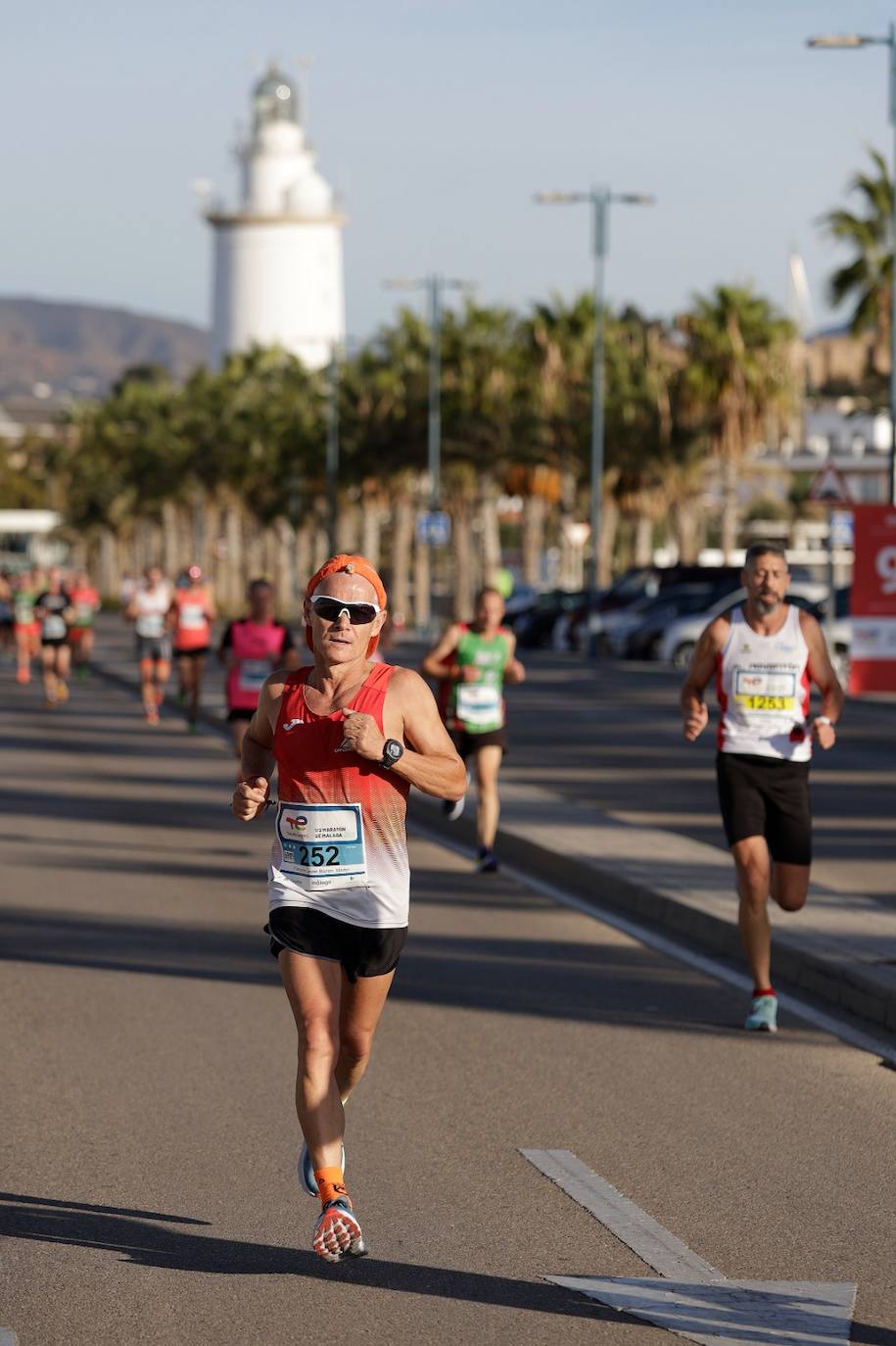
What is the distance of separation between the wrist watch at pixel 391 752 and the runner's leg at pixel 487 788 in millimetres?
8218

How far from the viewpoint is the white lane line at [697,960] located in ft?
30.3

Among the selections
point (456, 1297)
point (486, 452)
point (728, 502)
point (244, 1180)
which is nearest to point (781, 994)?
point (244, 1180)

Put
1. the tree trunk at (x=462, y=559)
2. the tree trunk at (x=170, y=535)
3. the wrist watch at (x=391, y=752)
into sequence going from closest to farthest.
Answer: the wrist watch at (x=391, y=752), the tree trunk at (x=462, y=559), the tree trunk at (x=170, y=535)

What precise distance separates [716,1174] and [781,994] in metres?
3.38

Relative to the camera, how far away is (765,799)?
9547 mm

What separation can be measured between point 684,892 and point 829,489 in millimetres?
23353

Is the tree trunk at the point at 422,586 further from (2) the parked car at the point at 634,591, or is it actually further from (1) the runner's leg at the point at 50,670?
(1) the runner's leg at the point at 50,670

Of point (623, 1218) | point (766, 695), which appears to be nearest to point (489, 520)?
Result: point (766, 695)

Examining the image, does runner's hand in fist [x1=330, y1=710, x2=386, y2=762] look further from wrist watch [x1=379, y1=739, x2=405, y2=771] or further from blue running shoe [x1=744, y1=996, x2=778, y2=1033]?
blue running shoe [x1=744, y1=996, x2=778, y2=1033]

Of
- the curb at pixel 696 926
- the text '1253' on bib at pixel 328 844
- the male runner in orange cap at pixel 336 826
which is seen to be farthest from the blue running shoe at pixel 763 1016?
the text '1253' on bib at pixel 328 844

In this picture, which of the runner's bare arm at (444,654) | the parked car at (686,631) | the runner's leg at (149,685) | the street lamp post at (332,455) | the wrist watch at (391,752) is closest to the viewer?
the wrist watch at (391,752)

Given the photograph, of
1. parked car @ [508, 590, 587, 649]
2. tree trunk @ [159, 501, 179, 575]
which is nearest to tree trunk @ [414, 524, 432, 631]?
parked car @ [508, 590, 587, 649]

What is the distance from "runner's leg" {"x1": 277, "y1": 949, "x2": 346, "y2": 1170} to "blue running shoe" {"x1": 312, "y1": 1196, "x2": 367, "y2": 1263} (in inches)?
5.7

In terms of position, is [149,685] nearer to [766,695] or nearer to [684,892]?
[684,892]
